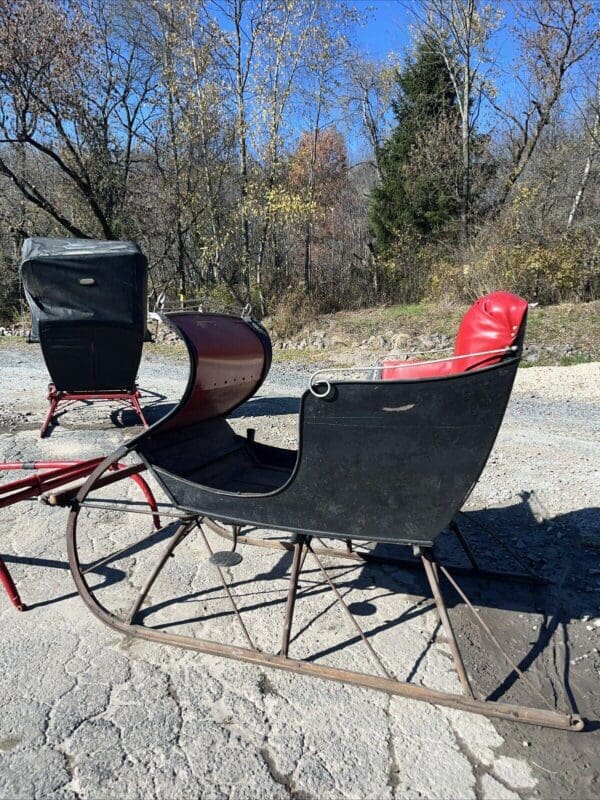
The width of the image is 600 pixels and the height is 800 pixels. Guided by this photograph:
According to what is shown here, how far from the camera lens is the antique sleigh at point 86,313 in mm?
6180

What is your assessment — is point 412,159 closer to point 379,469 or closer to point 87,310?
point 87,310

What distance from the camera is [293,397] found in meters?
8.33

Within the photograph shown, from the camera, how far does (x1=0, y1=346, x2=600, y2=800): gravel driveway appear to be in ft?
6.46

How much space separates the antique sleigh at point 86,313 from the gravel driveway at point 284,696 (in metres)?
2.59

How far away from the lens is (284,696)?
237 centimetres

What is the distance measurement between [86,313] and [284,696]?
15.8 ft

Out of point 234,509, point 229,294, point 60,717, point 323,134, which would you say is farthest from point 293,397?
point 323,134

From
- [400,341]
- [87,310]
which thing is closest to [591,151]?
[400,341]

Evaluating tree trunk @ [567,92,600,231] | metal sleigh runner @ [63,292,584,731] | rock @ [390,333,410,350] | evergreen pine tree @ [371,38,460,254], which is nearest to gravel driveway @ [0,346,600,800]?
metal sleigh runner @ [63,292,584,731]

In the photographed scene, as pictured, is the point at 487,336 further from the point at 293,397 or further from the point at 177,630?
the point at 293,397

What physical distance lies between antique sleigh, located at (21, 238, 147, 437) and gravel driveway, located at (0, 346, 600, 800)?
8.51 ft

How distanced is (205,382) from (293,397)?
5470 mm

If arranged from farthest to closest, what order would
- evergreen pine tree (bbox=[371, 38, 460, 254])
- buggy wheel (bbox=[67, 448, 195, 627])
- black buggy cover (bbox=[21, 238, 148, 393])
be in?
1. evergreen pine tree (bbox=[371, 38, 460, 254])
2. black buggy cover (bbox=[21, 238, 148, 393])
3. buggy wheel (bbox=[67, 448, 195, 627])

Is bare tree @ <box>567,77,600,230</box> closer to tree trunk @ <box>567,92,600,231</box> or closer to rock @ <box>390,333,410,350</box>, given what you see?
tree trunk @ <box>567,92,600,231</box>
